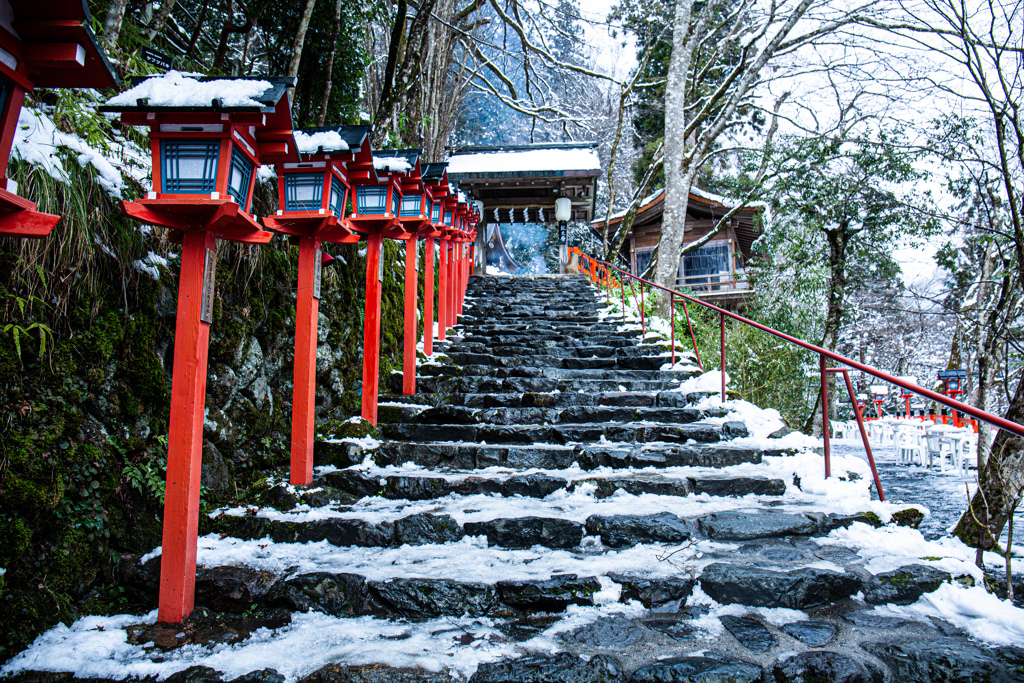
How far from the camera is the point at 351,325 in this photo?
17.5 feet

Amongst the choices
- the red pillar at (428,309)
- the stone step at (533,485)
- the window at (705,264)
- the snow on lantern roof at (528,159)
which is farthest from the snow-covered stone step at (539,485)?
the window at (705,264)

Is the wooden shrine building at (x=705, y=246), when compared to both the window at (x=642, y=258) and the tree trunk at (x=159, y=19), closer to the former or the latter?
the window at (x=642, y=258)

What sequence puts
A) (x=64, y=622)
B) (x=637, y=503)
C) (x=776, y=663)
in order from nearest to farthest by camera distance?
(x=776, y=663)
(x=64, y=622)
(x=637, y=503)

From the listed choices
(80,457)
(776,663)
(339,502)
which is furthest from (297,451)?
(776,663)

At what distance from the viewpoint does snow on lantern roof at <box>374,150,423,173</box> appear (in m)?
4.67

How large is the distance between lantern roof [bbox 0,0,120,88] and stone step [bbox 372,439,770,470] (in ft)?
9.71

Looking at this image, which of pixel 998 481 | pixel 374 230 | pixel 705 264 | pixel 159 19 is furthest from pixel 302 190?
pixel 705 264

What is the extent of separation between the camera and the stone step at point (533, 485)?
11.6 ft

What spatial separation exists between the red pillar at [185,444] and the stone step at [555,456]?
1.71 metres

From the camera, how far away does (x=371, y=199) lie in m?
4.61

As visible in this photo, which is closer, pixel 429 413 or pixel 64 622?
pixel 64 622

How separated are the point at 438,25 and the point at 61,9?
26.1 feet

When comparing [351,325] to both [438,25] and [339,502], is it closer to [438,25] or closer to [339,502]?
[339,502]

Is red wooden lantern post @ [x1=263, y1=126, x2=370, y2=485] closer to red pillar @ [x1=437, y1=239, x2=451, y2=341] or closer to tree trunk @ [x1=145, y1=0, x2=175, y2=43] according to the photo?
tree trunk @ [x1=145, y1=0, x2=175, y2=43]
